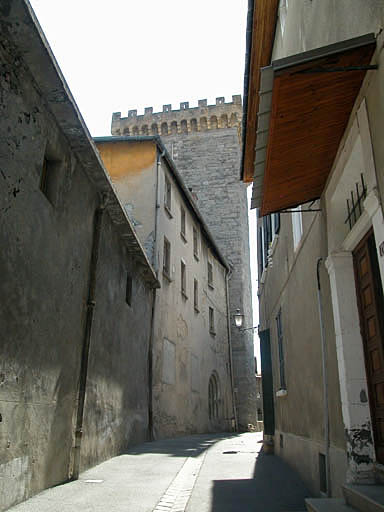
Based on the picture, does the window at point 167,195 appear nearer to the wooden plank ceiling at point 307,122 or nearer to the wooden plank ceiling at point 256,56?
the wooden plank ceiling at point 256,56

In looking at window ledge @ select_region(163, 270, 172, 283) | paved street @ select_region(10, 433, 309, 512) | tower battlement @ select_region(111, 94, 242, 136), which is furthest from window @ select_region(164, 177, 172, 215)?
tower battlement @ select_region(111, 94, 242, 136)

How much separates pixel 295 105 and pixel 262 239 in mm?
8726

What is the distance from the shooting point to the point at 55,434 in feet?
18.5

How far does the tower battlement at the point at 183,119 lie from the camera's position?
3041 cm

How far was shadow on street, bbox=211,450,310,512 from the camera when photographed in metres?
4.81

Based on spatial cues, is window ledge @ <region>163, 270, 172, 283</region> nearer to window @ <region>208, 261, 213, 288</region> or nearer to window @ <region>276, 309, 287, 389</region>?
window @ <region>276, 309, 287, 389</region>

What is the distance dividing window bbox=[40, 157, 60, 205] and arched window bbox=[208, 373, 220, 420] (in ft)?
51.7

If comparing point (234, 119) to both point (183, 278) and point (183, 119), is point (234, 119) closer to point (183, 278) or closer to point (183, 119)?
point (183, 119)

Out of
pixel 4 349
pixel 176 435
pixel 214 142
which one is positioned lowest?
pixel 176 435

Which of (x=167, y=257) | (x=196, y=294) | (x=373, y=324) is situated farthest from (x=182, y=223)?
(x=373, y=324)

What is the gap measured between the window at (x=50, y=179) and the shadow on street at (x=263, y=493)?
402cm

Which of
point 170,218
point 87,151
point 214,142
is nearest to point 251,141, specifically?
point 87,151

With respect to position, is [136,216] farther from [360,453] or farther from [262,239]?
[360,453]

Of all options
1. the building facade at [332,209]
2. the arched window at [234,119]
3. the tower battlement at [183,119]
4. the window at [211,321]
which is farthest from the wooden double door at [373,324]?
Answer: the tower battlement at [183,119]
